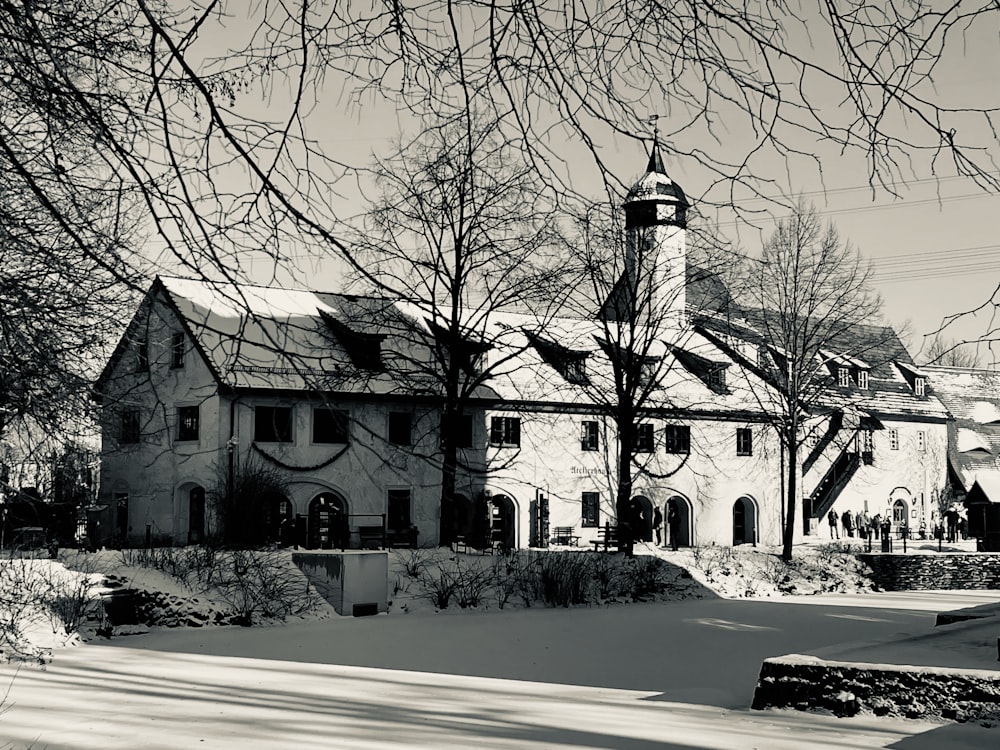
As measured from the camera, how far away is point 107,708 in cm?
1364

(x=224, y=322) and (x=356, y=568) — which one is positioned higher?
(x=224, y=322)

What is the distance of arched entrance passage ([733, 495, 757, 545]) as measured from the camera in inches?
1911

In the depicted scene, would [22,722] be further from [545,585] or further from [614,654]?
[545,585]

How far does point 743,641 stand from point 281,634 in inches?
331

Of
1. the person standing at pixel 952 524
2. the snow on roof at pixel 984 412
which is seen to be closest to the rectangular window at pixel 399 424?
the person standing at pixel 952 524

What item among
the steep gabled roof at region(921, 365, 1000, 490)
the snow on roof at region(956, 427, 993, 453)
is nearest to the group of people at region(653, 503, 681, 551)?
the steep gabled roof at region(921, 365, 1000, 490)

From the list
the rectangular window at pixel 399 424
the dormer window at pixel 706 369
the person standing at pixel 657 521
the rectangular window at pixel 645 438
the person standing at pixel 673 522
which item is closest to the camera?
the rectangular window at pixel 645 438

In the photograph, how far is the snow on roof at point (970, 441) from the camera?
201 feet

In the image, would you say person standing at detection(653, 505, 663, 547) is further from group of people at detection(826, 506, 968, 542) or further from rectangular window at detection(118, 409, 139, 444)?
rectangular window at detection(118, 409, 139, 444)

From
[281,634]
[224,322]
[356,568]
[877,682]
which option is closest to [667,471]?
[224,322]

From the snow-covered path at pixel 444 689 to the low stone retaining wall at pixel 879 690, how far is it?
20 cm

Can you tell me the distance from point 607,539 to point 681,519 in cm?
1019

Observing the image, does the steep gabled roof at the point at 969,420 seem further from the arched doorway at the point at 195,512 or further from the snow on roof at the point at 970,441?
the arched doorway at the point at 195,512

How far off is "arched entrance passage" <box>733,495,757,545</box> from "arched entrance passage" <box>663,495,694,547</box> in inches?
109
